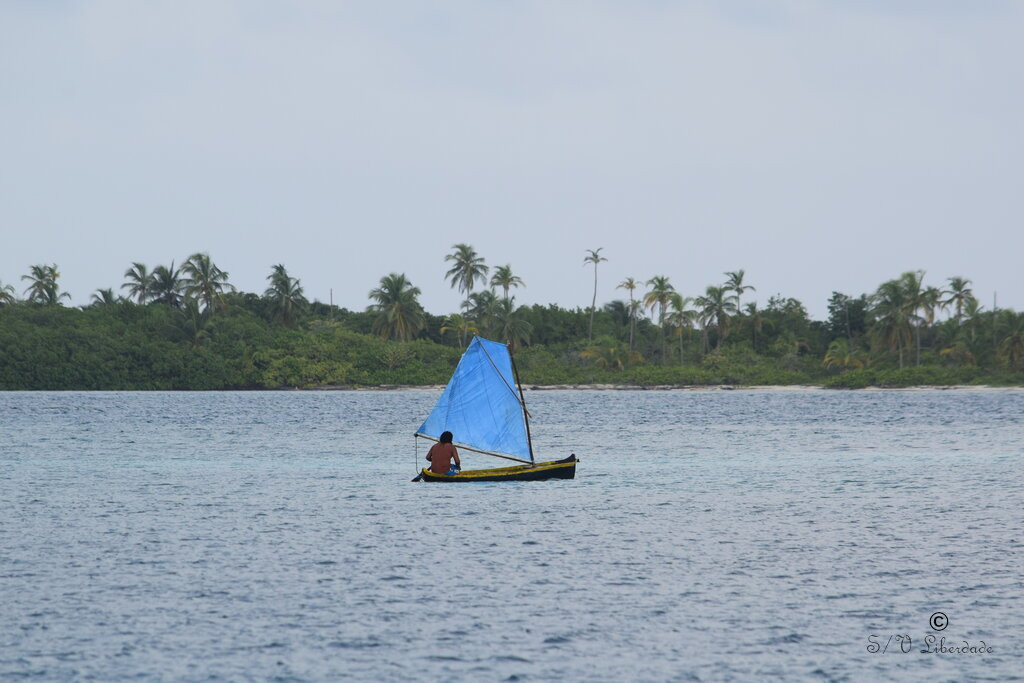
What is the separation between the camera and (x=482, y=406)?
32438 millimetres

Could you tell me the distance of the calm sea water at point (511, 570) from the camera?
14.2 metres

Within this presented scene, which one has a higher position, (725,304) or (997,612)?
(725,304)

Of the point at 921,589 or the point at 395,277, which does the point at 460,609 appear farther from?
the point at 395,277

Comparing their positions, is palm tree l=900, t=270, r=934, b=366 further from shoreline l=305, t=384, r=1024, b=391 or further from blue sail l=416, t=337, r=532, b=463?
blue sail l=416, t=337, r=532, b=463

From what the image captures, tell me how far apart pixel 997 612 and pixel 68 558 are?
16649 mm

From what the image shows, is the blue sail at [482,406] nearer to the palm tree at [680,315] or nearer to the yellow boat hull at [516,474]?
the yellow boat hull at [516,474]

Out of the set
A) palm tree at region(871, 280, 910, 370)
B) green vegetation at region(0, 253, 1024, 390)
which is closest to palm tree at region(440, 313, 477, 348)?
green vegetation at region(0, 253, 1024, 390)

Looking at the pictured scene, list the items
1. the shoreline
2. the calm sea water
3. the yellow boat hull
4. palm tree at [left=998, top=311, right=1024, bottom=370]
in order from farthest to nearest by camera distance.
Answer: the shoreline → palm tree at [left=998, top=311, right=1024, bottom=370] → the yellow boat hull → the calm sea water

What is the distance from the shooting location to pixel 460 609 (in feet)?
55.2

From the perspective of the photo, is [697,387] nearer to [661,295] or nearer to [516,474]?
[661,295]

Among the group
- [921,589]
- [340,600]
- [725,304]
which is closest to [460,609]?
[340,600]

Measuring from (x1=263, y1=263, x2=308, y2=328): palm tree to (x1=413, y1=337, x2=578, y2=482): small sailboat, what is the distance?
11588 centimetres

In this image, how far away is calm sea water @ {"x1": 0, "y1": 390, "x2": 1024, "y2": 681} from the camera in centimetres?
1416

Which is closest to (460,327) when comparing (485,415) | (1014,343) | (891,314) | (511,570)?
(891,314)
